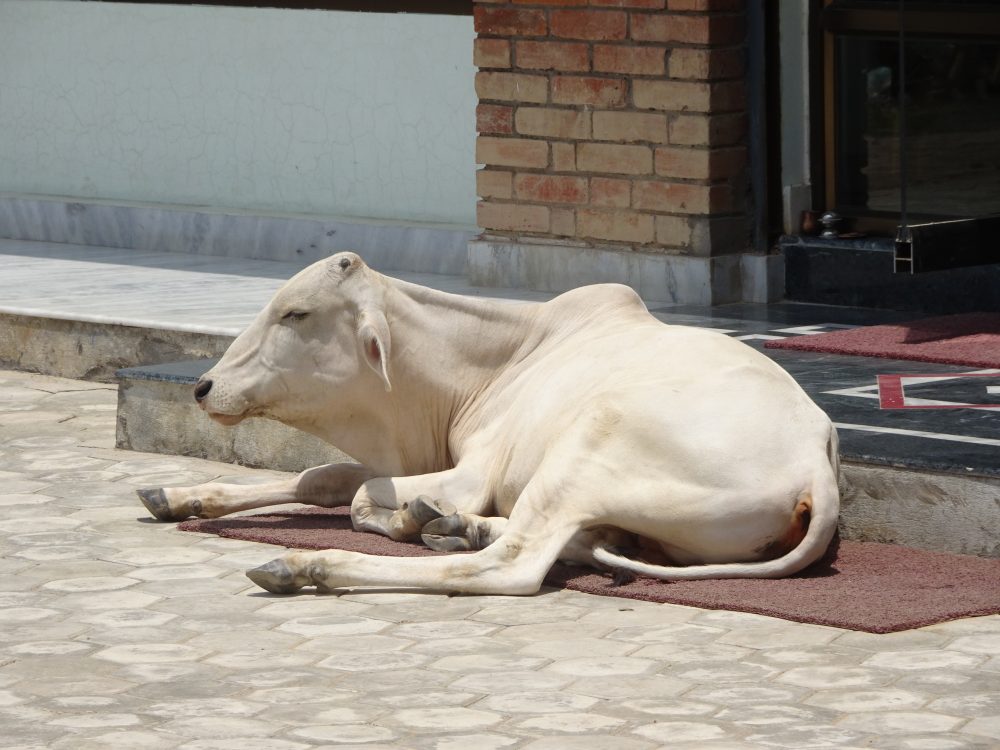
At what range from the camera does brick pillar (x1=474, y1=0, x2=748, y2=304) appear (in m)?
9.21

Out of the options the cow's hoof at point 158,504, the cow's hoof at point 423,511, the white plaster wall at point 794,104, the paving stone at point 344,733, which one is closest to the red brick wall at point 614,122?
the white plaster wall at point 794,104

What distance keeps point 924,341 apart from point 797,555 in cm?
270

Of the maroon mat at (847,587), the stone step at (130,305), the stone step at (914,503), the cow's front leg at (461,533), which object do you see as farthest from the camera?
the stone step at (130,305)

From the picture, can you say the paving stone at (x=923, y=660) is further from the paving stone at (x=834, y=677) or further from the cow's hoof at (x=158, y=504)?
the cow's hoof at (x=158, y=504)

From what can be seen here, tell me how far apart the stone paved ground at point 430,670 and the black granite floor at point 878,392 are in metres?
0.90

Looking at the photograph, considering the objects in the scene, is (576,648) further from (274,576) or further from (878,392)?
(878,392)

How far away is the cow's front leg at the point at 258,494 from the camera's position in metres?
6.45

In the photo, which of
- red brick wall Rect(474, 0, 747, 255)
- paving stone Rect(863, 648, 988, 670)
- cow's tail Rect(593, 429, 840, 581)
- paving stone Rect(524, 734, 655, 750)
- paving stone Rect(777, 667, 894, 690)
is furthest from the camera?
red brick wall Rect(474, 0, 747, 255)

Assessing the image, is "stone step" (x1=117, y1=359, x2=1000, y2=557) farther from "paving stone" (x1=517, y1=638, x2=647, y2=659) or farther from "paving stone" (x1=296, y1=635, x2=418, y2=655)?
"paving stone" (x1=296, y1=635, x2=418, y2=655)

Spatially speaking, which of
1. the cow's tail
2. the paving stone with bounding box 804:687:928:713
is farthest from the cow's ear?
the paving stone with bounding box 804:687:928:713

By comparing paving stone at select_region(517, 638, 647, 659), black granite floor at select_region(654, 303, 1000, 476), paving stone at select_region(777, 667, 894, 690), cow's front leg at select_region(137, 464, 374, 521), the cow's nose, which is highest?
the cow's nose

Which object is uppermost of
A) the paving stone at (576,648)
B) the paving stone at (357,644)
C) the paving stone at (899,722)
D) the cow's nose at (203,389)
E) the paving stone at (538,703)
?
the cow's nose at (203,389)

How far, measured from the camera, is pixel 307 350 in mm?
6152

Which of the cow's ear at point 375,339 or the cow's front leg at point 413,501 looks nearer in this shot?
the cow's front leg at point 413,501
